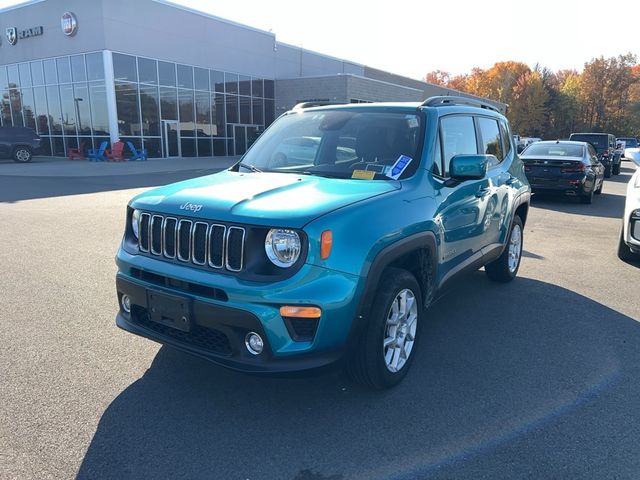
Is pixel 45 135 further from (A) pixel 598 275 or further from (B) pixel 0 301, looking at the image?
(A) pixel 598 275

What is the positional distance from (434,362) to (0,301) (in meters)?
4.27

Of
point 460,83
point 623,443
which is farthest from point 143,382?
point 460,83

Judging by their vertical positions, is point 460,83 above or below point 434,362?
above

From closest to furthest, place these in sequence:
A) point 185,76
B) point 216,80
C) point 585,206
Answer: point 585,206 < point 185,76 < point 216,80

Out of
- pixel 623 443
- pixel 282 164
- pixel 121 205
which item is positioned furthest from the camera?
pixel 121 205

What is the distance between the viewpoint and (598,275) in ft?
20.6

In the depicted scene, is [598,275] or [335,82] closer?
[598,275]

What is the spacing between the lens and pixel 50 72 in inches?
1109

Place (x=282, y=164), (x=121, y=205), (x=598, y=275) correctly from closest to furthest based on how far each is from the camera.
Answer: (x=282, y=164)
(x=598, y=275)
(x=121, y=205)

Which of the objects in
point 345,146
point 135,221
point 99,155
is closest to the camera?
point 135,221

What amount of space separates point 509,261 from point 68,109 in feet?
94.1

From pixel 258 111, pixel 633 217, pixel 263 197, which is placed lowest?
pixel 633 217

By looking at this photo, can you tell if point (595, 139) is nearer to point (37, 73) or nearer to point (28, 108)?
point (37, 73)

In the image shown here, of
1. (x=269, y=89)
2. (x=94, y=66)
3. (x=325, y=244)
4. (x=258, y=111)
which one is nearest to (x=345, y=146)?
(x=325, y=244)
